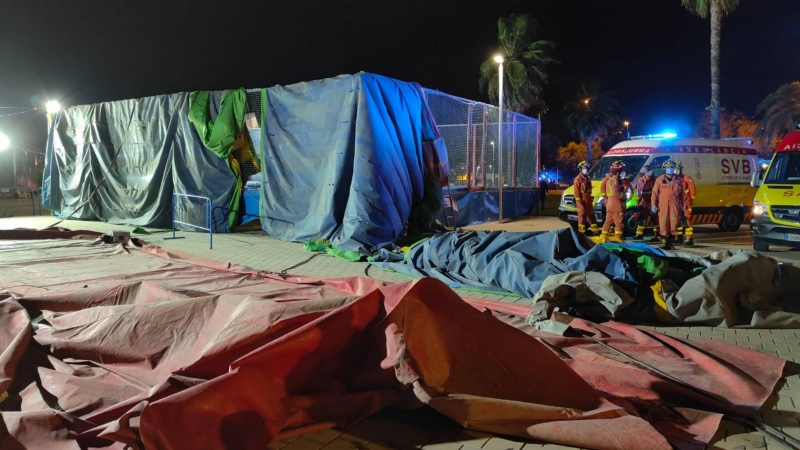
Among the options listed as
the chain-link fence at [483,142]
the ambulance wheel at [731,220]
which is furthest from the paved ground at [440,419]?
the chain-link fence at [483,142]

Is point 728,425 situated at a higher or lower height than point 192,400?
lower

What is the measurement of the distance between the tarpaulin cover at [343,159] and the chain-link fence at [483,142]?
1.89 m

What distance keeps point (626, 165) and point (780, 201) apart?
14.6 ft

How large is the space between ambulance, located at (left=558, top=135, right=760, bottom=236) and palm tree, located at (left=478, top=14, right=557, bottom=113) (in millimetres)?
18643

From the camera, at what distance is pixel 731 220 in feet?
49.1

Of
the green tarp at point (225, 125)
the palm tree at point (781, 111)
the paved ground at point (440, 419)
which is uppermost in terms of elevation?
the palm tree at point (781, 111)

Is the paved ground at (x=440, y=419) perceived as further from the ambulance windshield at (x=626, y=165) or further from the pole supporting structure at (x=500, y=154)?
the pole supporting structure at (x=500, y=154)

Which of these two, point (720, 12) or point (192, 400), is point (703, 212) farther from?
point (192, 400)

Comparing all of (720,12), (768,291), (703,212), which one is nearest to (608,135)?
(720,12)

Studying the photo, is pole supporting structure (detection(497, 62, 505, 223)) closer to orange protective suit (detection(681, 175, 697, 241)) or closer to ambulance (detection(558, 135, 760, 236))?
ambulance (detection(558, 135, 760, 236))

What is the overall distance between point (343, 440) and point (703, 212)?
14.0 m

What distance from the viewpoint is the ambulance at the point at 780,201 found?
394 inches

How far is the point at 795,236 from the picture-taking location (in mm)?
9891

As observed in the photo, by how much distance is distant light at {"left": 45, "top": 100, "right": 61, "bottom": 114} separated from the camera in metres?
17.1
